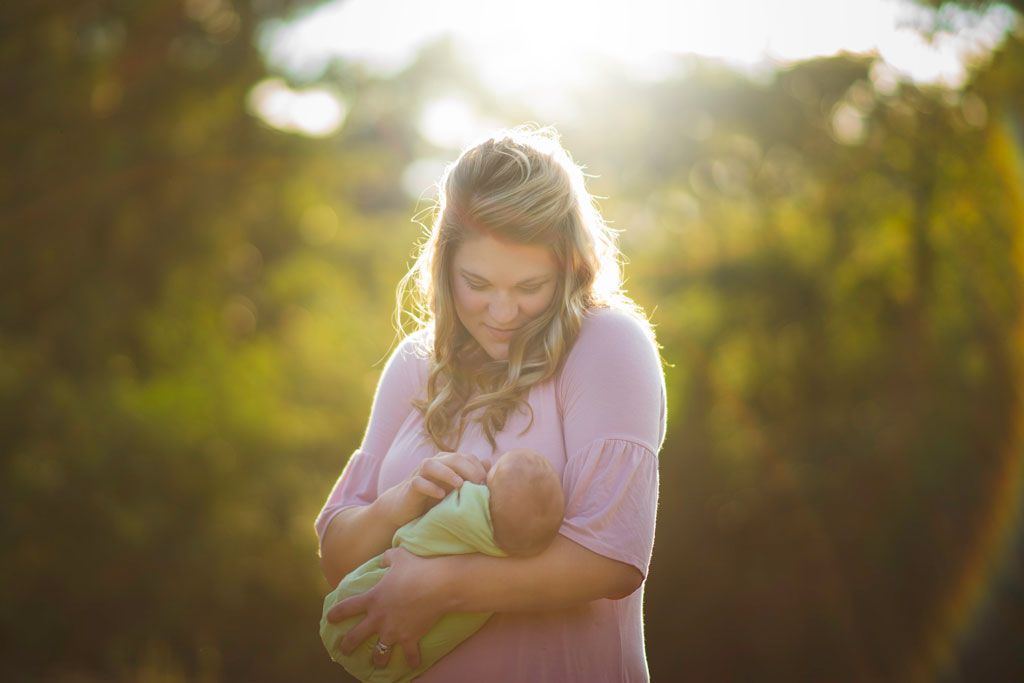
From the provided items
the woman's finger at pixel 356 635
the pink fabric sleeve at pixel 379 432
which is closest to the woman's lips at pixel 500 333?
the pink fabric sleeve at pixel 379 432

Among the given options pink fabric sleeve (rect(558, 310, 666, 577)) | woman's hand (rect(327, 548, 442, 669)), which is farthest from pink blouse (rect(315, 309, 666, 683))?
woman's hand (rect(327, 548, 442, 669))

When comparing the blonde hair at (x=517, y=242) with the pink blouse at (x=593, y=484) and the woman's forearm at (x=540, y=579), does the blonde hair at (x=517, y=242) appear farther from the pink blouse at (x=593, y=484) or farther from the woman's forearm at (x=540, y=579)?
the woman's forearm at (x=540, y=579)

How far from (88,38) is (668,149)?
5359mm

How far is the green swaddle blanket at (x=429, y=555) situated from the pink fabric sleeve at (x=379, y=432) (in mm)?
185

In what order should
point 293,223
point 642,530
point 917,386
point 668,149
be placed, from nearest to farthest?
point 642,530 < point 917,386 < point 668,149 < point 293,223

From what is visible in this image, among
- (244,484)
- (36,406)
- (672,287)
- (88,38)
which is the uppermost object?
(88,38)

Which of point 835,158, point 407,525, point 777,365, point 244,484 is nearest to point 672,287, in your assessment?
point 777,365

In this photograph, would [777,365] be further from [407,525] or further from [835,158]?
[407,525]

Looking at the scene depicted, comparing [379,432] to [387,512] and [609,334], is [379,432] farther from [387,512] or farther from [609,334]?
[609,334]

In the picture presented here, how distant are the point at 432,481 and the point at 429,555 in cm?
13

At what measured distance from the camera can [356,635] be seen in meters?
1.91

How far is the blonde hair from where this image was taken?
193cm

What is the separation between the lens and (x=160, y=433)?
26.9 ft

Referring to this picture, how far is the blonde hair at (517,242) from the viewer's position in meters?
1.93
